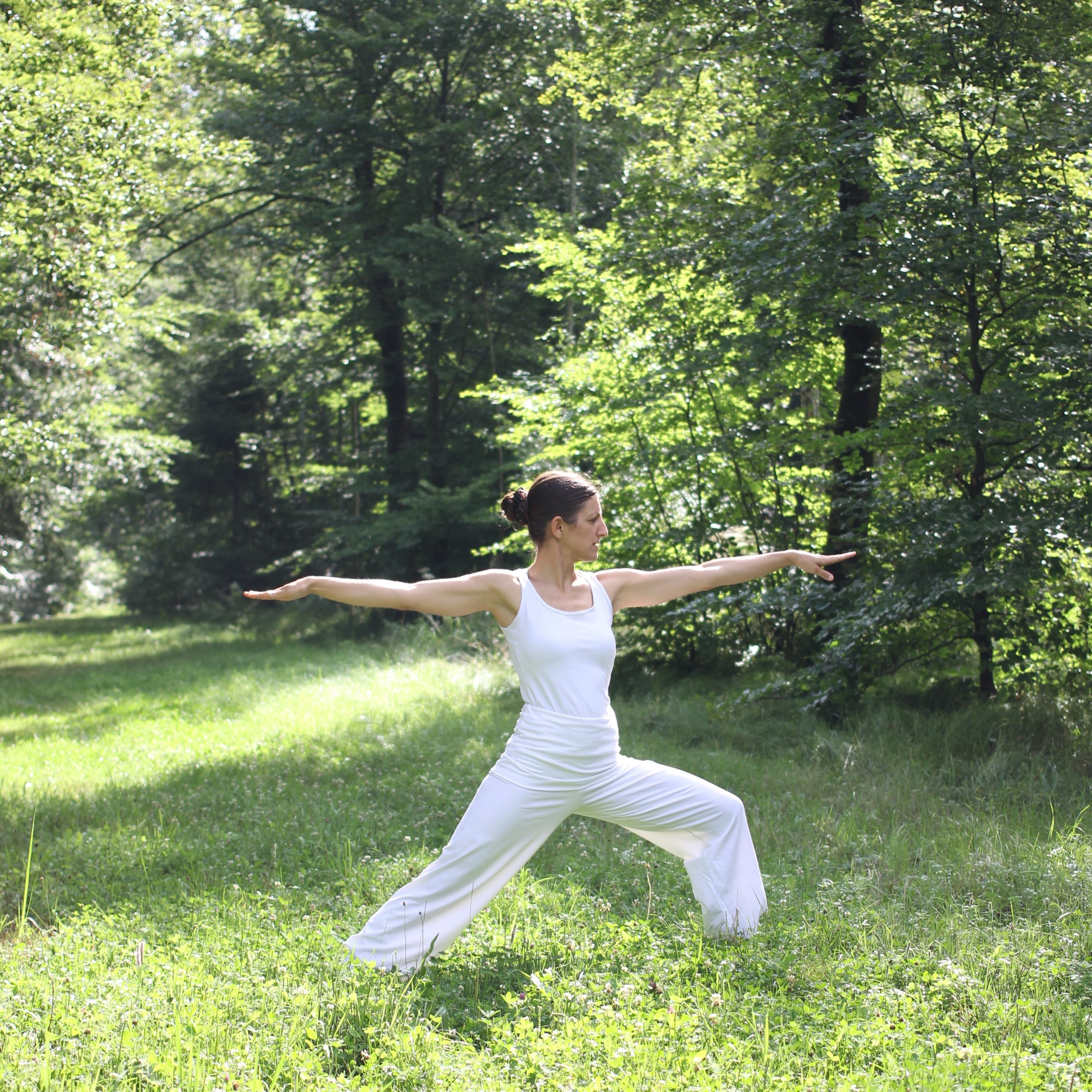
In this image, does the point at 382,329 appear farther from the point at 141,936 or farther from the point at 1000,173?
the point at 141,936

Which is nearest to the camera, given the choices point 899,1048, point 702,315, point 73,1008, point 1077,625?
point 899,1048

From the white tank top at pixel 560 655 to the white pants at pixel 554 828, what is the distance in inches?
2.7

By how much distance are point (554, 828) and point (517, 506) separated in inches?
55.5

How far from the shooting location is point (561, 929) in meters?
5.12

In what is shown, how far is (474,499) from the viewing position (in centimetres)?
2067

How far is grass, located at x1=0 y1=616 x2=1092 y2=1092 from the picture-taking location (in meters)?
3.74

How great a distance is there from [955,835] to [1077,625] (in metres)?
3.31

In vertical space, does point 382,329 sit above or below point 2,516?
above

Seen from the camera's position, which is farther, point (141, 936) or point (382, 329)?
point (382, 329)

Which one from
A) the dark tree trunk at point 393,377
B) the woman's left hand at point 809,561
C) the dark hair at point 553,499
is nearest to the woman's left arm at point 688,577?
the woman's left hand at point 809,561

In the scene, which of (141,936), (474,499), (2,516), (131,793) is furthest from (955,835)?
(2,516)

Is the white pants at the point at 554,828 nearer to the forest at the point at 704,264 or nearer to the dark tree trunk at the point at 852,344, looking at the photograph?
the forest at the point at 704,264

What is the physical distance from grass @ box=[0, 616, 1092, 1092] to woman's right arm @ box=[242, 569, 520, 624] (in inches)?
59.2

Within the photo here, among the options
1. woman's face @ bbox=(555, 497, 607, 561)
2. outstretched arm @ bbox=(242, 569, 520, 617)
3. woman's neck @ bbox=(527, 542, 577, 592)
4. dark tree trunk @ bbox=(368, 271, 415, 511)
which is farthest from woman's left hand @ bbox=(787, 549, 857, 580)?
dark tree trunk @ bbox=(368, 271, 415, 511)
